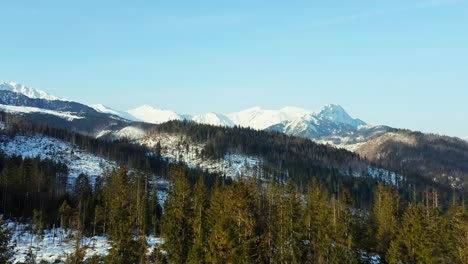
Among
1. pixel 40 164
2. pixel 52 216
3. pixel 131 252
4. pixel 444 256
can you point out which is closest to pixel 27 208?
pixel 52 216

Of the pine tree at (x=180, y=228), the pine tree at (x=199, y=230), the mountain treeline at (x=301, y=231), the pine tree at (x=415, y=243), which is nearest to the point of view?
the pine tree at (x=199, y=230)

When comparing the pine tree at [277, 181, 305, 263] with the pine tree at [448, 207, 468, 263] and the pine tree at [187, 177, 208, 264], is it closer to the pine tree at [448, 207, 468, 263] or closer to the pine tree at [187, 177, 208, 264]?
the pine tree at [187, 177, 208, 264]

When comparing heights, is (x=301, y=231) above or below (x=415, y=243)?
below

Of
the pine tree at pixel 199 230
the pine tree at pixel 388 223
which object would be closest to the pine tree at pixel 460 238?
A: the pine tree at pixel 388 223

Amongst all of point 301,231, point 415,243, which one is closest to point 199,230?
point 301,231

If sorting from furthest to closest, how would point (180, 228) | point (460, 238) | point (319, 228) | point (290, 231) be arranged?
point (319, 228) → point (290, 231) → point (460, 238) → point (180, 228)

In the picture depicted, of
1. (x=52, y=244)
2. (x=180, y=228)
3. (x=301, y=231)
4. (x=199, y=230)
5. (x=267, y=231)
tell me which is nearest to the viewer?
(x=267, y=231)

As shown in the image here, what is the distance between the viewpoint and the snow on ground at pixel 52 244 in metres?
71.5

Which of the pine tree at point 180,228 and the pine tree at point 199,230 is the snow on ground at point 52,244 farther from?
the pine tree at point 180,228

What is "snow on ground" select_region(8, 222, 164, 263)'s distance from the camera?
71.5 metres

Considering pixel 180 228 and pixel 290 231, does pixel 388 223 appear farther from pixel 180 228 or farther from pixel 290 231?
pixel 180 228

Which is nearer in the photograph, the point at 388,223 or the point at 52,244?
the point at 388,223

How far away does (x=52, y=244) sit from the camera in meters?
84.1

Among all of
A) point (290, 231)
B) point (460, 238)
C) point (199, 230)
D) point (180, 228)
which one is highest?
point (460, 238)
